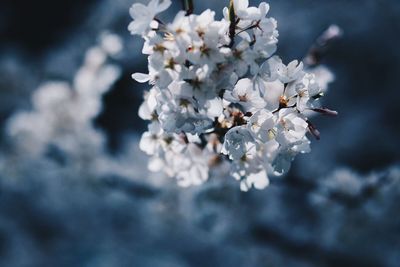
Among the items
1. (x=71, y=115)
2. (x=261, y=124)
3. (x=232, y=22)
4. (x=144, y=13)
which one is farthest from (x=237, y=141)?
(x=71, y=115)

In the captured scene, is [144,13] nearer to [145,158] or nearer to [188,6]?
[188,6]

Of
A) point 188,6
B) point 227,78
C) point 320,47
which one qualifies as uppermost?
point 320,47

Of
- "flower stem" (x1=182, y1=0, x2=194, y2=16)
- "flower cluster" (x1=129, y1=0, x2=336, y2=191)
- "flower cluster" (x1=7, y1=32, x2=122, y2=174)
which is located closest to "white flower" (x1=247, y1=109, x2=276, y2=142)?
"flower cluster" (x1=129, y1=0, x2=336, y2=191)

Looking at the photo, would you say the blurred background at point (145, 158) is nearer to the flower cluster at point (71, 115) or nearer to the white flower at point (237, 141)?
the flower cluster at point (71, 115)

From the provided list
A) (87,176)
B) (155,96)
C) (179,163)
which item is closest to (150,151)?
(179,163)

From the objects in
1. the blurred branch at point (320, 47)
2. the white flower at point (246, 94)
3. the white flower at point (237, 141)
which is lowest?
the white flower at point (237, 141)

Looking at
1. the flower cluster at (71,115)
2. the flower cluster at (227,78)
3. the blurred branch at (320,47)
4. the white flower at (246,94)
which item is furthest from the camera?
the flower cluster at (71,115)

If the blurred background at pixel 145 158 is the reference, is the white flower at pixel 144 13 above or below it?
below

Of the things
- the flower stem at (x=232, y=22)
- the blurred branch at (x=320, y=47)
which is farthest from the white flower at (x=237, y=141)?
the blurred branch at (x=320, y=47)
